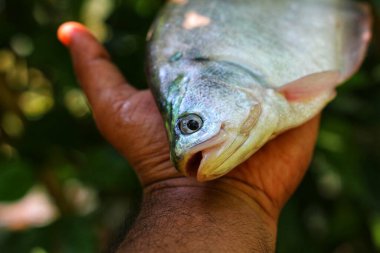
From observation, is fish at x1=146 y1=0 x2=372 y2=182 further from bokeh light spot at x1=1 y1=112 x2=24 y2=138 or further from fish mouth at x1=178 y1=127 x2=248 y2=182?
bokeh light spot at x1=1 y1=112 x2=24 y2=138

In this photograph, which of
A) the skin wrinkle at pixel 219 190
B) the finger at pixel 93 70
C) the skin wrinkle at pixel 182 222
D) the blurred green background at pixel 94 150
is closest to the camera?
the skin wrinkle at pixel 182 222

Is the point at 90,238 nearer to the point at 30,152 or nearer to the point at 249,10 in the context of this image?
the point at 30,152

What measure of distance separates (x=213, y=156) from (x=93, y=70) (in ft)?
2.06

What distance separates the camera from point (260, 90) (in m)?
1.54

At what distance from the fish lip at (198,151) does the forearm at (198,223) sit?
0.33 feet

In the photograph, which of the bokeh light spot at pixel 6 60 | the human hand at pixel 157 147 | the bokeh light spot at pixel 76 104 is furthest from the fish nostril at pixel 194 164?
the bokeh light spot at pixel 6 60

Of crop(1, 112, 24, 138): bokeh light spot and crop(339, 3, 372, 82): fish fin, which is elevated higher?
crop(339, 3, 372, 82): fish fin

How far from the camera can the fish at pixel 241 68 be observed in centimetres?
140

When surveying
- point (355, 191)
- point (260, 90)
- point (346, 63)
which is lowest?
point (355, 191)

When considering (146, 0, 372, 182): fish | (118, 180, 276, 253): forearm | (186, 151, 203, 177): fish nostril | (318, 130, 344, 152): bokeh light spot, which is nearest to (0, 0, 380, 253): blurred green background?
Answer: (318, 130, 344, 152): bokeh light spot

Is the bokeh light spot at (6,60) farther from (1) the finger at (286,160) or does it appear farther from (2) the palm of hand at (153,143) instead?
(1) the finger at (286,160)

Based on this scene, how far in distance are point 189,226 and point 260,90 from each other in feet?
1.33

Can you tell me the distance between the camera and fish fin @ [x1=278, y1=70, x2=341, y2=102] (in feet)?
5.13

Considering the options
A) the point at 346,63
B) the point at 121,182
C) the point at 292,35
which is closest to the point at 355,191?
the point at 346,63
